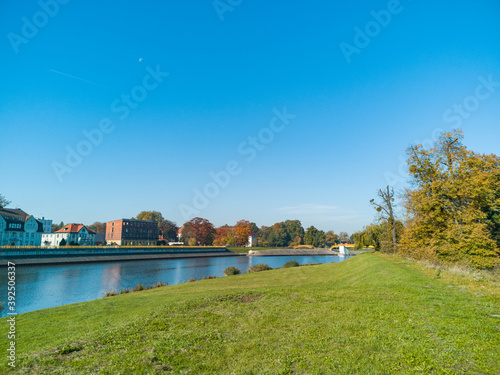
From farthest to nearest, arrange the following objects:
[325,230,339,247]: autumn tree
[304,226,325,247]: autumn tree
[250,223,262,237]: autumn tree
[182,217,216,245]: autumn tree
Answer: [250,223,262,237]: autumn tree → [325,230,339,247]: autumn tree → [304,226,325,247]: autumn tree → [182,217,216,245]: autumn tree

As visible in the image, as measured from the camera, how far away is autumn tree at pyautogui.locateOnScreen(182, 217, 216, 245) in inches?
4523

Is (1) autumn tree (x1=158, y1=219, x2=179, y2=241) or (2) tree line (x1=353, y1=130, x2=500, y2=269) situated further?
(1) autumn tree (x1=158, y1=219, x2=179, y2=241)

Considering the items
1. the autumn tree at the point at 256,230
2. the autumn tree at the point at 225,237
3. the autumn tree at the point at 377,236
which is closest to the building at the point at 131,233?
the autumn tree at the point at 225,237

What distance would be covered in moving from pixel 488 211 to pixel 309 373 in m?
21.8

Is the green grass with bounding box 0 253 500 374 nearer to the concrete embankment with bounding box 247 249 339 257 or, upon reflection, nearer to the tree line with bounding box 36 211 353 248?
the concrete embankment with bounding box 247 249 339 257

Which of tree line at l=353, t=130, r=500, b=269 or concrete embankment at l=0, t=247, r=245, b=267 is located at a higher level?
tree line at l=353, t=130, r=500, b=269

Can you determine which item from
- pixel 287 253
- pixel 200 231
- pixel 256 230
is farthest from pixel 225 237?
pixel 256 230

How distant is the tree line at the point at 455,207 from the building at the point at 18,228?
3474 inches

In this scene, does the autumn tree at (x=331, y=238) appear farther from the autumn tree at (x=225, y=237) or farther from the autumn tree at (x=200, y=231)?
the autumn tree at (x=200, y=231)

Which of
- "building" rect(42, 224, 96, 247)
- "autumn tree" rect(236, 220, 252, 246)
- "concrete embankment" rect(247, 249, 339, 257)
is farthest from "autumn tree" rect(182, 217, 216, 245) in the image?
"building" rect(42, 224, 96, 247)

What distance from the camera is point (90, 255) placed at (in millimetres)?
60031

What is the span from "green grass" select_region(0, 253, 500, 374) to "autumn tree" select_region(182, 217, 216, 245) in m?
105

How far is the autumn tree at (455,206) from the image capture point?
59.2 ft

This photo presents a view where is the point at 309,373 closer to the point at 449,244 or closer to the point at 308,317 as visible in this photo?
the point at 308,317
